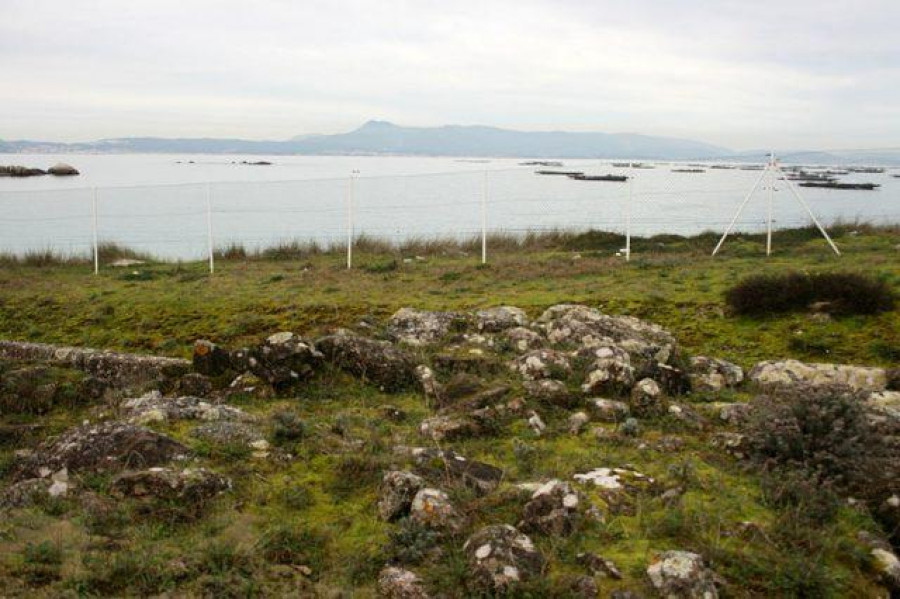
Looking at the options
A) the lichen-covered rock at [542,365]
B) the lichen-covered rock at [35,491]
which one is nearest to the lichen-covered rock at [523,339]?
the lichen-covered rock at [542,365]

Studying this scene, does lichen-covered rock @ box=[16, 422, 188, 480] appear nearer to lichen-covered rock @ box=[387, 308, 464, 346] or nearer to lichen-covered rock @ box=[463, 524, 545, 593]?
lichen-covered rock @ box=[463, 524, 545, 593]

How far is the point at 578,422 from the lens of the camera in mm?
6559

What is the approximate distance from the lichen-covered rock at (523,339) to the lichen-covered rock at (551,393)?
1.53m

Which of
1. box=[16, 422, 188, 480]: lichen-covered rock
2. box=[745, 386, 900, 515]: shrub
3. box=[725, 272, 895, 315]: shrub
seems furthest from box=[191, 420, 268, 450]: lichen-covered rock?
box=[725, 272, 895, 315]: shrub

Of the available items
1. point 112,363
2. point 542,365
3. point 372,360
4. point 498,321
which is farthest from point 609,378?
point 112,363

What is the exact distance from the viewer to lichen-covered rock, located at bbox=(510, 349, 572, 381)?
768cm

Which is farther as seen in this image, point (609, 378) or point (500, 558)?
point (609, 378)

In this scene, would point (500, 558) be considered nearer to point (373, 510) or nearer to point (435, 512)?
point (435, 512)

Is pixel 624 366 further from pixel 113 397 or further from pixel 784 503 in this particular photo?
pixel 113 397

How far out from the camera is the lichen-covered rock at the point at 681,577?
4.11 metres

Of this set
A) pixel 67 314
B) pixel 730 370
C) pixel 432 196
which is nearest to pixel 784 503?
pixel 730 370

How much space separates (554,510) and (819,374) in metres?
4.38

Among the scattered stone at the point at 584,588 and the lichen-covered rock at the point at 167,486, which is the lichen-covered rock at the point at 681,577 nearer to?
the scattered stone at the point at 584,588

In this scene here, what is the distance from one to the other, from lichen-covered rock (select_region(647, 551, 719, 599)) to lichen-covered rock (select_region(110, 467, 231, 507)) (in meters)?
2.95
